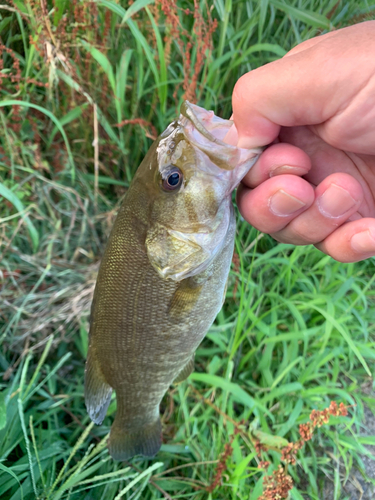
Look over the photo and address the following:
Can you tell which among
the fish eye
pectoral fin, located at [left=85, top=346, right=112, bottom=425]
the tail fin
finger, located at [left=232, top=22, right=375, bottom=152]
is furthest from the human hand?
the tail fin

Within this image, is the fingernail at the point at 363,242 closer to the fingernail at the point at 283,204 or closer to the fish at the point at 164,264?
the fingernail at the point at 283,204

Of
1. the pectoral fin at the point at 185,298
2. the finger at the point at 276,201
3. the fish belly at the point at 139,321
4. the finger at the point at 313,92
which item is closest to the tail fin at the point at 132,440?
the fish belly at the point at 139,321

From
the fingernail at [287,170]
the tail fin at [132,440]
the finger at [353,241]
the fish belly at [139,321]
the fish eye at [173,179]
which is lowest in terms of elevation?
the tail fin at [132,440]

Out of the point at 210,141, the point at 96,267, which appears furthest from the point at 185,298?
the point at 96,267

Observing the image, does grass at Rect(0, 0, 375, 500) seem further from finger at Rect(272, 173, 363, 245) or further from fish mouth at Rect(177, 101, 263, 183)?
fish mouth at Rect(177, 101, 263, 183)

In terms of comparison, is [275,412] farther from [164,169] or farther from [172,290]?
[164,169]

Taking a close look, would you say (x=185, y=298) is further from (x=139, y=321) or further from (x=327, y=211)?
(x=327, y=211)

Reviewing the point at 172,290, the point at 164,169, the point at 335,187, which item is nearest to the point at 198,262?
the point at 172,290
